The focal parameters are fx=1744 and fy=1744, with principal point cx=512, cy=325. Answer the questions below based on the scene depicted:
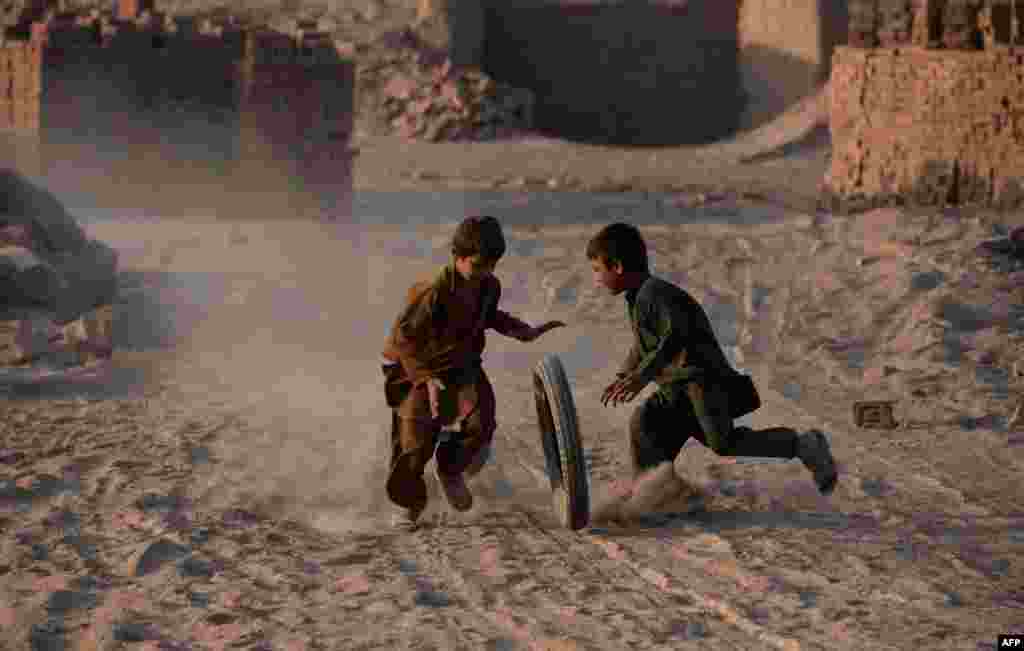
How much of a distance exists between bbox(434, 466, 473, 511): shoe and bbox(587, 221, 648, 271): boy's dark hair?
3.21 feet

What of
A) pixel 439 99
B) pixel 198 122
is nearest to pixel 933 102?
pixel 198 122

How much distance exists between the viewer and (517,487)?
23.4ft

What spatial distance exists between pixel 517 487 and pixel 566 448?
44.7 inches

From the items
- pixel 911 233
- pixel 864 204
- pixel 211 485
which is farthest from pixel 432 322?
pixel 864 204

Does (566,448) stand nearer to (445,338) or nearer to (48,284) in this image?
(445,338)

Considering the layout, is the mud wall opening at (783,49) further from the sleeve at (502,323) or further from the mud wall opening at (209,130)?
the sleeve at (502,323)

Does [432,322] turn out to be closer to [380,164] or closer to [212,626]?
[212,626]

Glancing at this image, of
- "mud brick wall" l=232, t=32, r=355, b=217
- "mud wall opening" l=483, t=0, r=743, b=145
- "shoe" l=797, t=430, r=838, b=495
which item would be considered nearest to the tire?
"shoe" l=797, t=430, r=838, b=495

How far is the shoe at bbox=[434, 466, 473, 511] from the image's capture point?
21.2 ft

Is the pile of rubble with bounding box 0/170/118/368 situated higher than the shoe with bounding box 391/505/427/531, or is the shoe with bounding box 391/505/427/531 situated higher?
the pile of rubble with bounding box 0/170/118/368

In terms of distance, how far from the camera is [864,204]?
52.4 feet

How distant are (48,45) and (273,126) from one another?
2.16m

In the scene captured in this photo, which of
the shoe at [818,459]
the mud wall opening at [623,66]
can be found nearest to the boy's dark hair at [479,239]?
the shoe at [818,459]

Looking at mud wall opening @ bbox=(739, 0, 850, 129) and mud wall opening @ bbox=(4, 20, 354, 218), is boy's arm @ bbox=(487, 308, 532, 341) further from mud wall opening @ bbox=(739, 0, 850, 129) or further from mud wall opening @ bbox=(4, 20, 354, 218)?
mud wall opening @ bbox=(739, 0, 850, 129)
